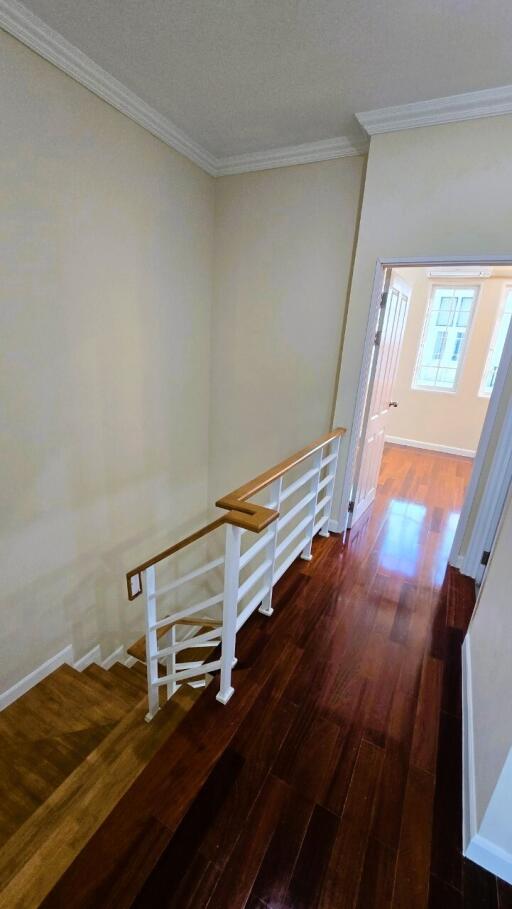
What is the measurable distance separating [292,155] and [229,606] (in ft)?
9.68

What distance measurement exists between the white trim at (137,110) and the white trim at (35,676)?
3.25m

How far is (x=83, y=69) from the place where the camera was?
6.01 feet

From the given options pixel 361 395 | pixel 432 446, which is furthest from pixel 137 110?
pixel 432 446

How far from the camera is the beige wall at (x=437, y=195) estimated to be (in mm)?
1971

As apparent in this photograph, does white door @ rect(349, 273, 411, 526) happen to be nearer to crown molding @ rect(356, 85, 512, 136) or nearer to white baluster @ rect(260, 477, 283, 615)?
crown molding @ rect(356, 85, 512, 136)

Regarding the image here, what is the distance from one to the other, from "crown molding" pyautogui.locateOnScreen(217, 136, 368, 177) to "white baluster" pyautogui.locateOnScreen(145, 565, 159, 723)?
286 cm

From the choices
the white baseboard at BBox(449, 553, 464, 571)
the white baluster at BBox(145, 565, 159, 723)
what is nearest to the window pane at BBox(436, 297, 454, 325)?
the white baseboard at BBox(449, 553, 464, 571)

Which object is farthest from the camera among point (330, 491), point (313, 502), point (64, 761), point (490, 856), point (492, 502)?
point (330, 491)

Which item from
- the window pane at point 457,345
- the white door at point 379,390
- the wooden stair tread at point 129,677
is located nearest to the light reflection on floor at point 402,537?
the white door at point 379,390

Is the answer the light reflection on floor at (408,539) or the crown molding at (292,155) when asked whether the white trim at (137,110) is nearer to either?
the crown molding at (292,155)

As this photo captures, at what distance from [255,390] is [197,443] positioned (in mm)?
761

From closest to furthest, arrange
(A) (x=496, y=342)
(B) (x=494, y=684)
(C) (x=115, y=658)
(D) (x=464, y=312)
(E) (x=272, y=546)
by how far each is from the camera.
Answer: (B) (x=494, y=684), (E) (x=272, y=546), (C) (x=115, y=658), (A) (x=496, y=342), (D) (x=464, y=312)

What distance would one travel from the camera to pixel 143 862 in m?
1.04

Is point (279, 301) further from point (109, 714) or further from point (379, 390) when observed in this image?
point (109, 714)
